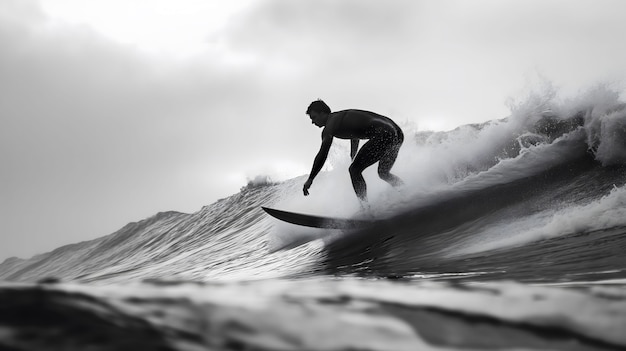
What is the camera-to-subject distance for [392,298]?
2.72ft

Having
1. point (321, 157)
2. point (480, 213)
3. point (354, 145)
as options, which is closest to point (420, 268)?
point (480, 213)

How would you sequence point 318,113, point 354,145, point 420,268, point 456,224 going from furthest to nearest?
point 354,145 → point 318,113 → point 456,224 → point 420,268

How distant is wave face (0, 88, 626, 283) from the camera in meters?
2.78

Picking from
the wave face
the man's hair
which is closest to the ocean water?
the wave face

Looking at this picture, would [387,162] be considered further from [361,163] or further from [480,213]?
[480,213]

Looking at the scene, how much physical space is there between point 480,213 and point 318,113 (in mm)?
2185

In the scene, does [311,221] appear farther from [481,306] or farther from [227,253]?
[481,306]

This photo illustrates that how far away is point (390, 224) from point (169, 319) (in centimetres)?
472

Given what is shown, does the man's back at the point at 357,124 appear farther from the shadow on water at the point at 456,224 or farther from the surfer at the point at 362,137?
the shadow on water at the point at 456,224

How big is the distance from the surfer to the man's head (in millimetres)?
72

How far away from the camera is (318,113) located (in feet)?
18.2

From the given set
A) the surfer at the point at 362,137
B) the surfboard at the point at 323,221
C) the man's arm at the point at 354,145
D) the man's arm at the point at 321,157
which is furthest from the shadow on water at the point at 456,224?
the man's arm at the point at 354,145

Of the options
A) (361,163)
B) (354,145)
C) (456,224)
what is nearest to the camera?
(456,224)

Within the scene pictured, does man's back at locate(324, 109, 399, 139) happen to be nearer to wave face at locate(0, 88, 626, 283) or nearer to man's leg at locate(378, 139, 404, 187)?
man's leg at locate(378, 139, 404, 187)
